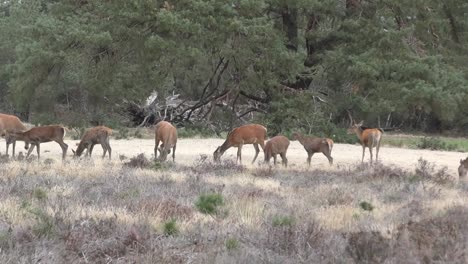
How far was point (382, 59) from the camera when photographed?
27.9 meters

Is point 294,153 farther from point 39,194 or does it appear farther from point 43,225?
Result: point 43,225

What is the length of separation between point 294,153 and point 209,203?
48.4 feet

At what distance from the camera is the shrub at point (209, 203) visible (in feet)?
31.1

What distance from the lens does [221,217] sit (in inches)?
357

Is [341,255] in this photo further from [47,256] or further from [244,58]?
[244,58]

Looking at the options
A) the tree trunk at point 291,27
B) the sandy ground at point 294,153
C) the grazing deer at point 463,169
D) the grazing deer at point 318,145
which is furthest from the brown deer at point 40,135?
the tree trunk at point 291,27

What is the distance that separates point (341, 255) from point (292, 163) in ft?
46.4

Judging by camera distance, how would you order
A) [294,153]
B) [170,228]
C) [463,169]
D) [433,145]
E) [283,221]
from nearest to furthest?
[170,228] → [283,221] → [463,169] → [294,153] → [433,145]

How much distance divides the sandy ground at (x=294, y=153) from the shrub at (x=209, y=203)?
364 inches

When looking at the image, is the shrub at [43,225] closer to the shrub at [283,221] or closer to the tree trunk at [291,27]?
the shrub at [283,221]

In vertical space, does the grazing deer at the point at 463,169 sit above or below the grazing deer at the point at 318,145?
below

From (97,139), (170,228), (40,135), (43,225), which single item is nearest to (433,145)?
(97,139)

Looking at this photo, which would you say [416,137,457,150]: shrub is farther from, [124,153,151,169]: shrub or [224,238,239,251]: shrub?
[224,238,239,251]: shrub

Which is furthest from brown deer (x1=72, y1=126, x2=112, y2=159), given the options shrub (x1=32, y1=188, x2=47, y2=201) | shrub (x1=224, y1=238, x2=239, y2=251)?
shrub (x1=224, y1=238, x2=239, y2=251)
